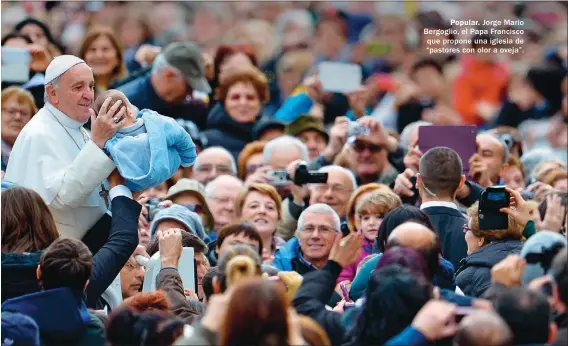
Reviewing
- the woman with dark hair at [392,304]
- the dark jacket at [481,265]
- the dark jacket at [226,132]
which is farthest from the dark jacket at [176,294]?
the dark jacket at [226,132]

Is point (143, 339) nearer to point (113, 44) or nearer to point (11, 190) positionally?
point (11, 190)

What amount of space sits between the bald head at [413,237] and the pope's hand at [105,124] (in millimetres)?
1887

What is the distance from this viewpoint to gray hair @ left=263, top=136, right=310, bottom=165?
44.5 feet

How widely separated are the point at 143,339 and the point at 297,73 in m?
10.4

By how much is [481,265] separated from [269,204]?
2523 mm

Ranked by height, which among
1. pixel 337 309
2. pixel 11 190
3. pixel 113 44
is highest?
pixel 113 44

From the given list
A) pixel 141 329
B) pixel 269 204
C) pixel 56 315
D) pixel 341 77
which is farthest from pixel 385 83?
pixel 141 329

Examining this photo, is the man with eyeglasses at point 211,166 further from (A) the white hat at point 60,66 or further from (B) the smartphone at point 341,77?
(A) the white hat at point 60,66

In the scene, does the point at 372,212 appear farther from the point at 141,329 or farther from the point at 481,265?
the point at 141,329

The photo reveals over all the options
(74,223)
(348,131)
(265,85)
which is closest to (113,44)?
(265,85)

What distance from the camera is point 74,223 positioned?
9.85m

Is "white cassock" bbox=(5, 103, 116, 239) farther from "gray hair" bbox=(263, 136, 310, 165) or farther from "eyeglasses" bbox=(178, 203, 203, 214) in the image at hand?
"gray hair" bbox=(263, 136, 310, 165)

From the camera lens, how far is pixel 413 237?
862 cm

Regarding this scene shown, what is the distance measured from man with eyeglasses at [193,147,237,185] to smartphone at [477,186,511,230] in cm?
379
